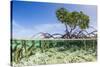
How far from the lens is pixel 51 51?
234cm

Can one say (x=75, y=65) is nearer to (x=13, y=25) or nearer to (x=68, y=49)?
(x=68, y=49)

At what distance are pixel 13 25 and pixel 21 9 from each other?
189 millimetres

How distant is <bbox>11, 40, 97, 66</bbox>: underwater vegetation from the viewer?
2.22 meters

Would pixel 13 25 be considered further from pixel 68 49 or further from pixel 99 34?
pixel 99 34

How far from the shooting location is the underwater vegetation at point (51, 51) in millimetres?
2223

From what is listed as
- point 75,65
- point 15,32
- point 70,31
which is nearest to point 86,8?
point 70,31

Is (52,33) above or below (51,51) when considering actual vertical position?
above

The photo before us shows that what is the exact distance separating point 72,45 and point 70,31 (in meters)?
0.16

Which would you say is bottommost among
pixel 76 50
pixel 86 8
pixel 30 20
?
pixel 76 50

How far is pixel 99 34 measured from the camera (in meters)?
2.51

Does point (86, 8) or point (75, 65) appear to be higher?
point (86, 8)

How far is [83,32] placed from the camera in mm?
2449
